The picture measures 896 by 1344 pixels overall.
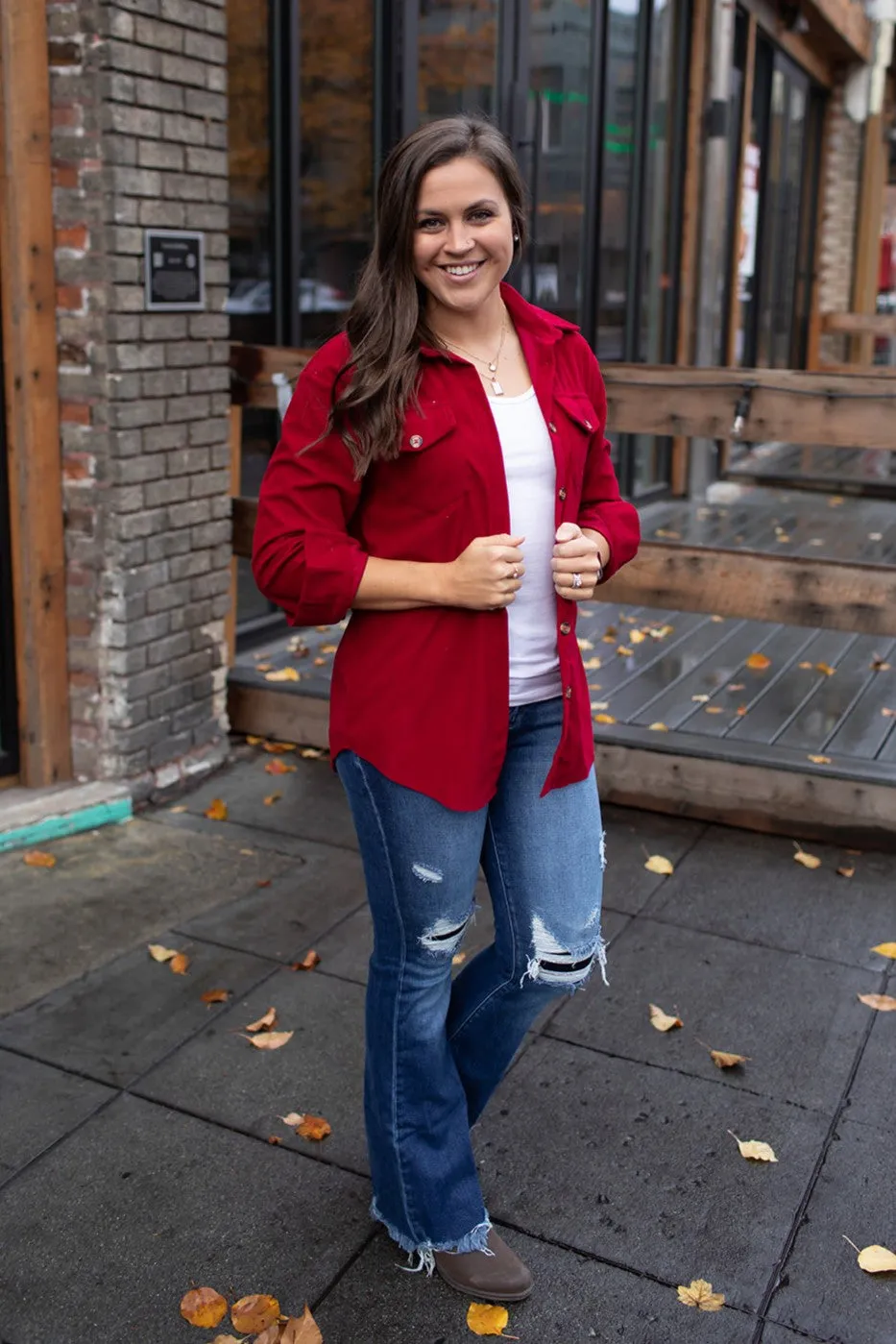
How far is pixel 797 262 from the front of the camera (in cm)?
1606

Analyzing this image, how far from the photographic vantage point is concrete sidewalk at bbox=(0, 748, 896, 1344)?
2654mm

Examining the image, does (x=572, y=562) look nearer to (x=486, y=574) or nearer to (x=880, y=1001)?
(x=486, y=574)

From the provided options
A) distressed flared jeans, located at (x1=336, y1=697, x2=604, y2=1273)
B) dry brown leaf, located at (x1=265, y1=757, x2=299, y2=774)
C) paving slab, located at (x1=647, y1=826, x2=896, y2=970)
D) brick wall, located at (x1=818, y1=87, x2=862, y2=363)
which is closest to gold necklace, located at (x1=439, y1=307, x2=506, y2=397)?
distressed flared jeans, located at (x1=336, y1=697, x2=604, y2=1273)

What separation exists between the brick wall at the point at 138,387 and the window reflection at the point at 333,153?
5.43ft

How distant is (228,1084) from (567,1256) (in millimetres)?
947

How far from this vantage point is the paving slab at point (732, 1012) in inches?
136

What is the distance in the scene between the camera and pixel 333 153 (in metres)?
6.84

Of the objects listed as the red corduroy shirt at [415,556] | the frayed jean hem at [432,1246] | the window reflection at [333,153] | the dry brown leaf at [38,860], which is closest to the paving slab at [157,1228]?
the frayed jean hem at [432,1246]

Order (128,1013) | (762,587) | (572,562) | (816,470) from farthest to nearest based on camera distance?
(816,470), (762,587), (128,1013), (572,562)

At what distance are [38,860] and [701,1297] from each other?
A: 265cm

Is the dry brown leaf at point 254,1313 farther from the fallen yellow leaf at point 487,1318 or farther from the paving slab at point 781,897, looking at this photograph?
the paving slab at point 781,897

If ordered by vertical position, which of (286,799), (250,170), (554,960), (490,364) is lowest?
(286,799)

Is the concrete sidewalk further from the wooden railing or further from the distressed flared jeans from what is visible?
the wooden railing

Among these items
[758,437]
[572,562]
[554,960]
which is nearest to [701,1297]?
[554,960]
